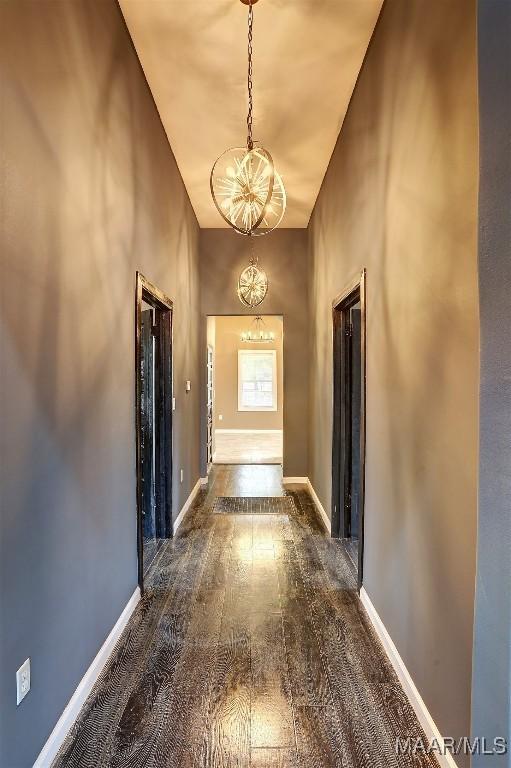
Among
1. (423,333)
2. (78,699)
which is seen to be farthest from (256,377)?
(78,699)

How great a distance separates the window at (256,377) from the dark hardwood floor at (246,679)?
25.0ft

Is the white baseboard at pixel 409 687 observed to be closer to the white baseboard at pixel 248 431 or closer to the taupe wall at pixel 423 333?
the taupe wall at pixel 423 333

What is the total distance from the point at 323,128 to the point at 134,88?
1.57 metres

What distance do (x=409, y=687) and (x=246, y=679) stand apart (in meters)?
0.71

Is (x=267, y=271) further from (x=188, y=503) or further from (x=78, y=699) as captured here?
(x=78, y=699)

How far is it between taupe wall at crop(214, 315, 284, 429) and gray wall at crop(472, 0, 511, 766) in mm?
9880

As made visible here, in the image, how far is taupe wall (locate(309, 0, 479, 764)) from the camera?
1480 millimetres

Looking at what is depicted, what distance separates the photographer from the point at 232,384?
1102 cm

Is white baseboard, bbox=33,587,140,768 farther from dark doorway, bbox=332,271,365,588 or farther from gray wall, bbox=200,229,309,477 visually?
gray wall, bbox=200,229,309,477

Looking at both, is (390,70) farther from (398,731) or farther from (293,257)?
(293,257)

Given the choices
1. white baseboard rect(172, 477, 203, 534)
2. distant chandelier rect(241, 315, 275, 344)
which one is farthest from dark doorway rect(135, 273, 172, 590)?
distant chandelier rect(241, 315, 275, 344)

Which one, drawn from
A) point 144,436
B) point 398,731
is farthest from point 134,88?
point 398,731

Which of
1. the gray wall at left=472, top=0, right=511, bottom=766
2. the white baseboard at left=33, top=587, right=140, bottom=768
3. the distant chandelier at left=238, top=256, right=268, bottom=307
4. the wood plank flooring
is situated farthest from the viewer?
the wood plank flooring

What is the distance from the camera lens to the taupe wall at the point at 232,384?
10977mm
